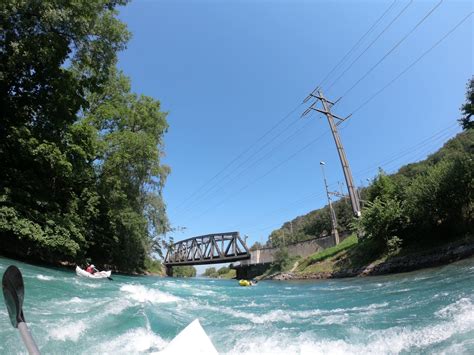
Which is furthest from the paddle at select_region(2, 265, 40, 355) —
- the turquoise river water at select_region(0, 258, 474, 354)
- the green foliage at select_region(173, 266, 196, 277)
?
the green foliage at select_region(173, 266, 196, 277)

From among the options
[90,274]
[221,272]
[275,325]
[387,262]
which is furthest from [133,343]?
[221,272]

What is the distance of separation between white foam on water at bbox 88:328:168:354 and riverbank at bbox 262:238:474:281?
12808 millimetres

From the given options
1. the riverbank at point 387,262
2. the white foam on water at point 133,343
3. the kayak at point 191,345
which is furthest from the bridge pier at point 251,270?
the kayak at point 191,345

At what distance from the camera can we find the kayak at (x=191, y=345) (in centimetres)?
275

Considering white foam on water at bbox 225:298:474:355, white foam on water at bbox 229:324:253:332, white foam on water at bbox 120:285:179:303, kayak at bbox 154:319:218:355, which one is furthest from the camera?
white foam on water at bbox 120:285:179:303

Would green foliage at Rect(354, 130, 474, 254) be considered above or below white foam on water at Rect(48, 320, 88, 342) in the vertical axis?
above

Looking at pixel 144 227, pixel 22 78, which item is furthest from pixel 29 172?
pixel 144 227

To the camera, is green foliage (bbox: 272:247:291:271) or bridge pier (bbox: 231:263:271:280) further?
bridge pier (bbox: 231:263:271:280)

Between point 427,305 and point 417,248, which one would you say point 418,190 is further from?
point 427,305

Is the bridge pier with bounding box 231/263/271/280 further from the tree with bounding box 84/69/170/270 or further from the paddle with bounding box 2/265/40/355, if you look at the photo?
the paddle with bounding box 2/265/40/355

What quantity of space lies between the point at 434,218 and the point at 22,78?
22788 mm

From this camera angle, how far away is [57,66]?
16594 mm

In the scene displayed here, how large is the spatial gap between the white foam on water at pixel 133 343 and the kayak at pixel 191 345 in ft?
7.73

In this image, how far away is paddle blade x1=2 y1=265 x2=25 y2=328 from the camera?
7.67 feet
